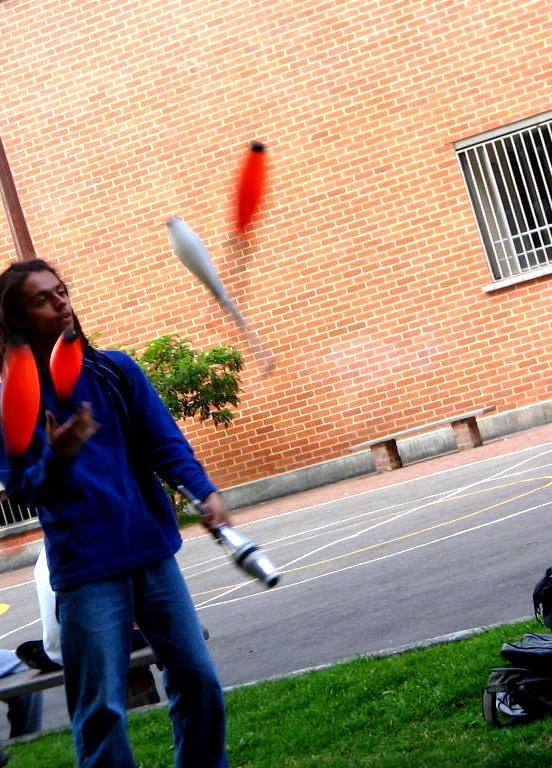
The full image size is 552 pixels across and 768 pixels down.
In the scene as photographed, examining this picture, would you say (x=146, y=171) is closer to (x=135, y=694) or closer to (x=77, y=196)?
(x=77, y=196)

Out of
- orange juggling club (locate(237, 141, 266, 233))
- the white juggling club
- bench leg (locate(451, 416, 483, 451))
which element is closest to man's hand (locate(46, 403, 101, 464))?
the white juggling club

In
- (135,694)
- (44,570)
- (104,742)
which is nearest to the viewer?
(104,742)

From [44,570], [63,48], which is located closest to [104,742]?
[44,570]

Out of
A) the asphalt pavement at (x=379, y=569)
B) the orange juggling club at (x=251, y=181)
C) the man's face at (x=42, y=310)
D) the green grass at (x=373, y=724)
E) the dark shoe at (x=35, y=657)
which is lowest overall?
the asphalt pavement at (x=379, y=569)

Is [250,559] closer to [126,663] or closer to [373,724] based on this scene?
[126,663]

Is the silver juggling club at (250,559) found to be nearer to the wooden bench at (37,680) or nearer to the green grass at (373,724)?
the green grass at (373,724)

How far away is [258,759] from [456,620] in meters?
2.11

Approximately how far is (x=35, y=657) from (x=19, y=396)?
300 cm

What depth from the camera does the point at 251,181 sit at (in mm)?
3869

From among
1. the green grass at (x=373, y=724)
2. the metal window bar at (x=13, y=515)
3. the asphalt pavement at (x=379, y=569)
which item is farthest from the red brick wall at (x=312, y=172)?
the green grass at (x=373, y=724)

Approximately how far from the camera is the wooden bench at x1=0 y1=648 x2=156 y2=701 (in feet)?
19.1

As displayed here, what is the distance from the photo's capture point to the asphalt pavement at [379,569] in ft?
23.5

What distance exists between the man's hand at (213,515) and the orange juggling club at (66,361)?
593mm

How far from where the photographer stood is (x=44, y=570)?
226 inches
